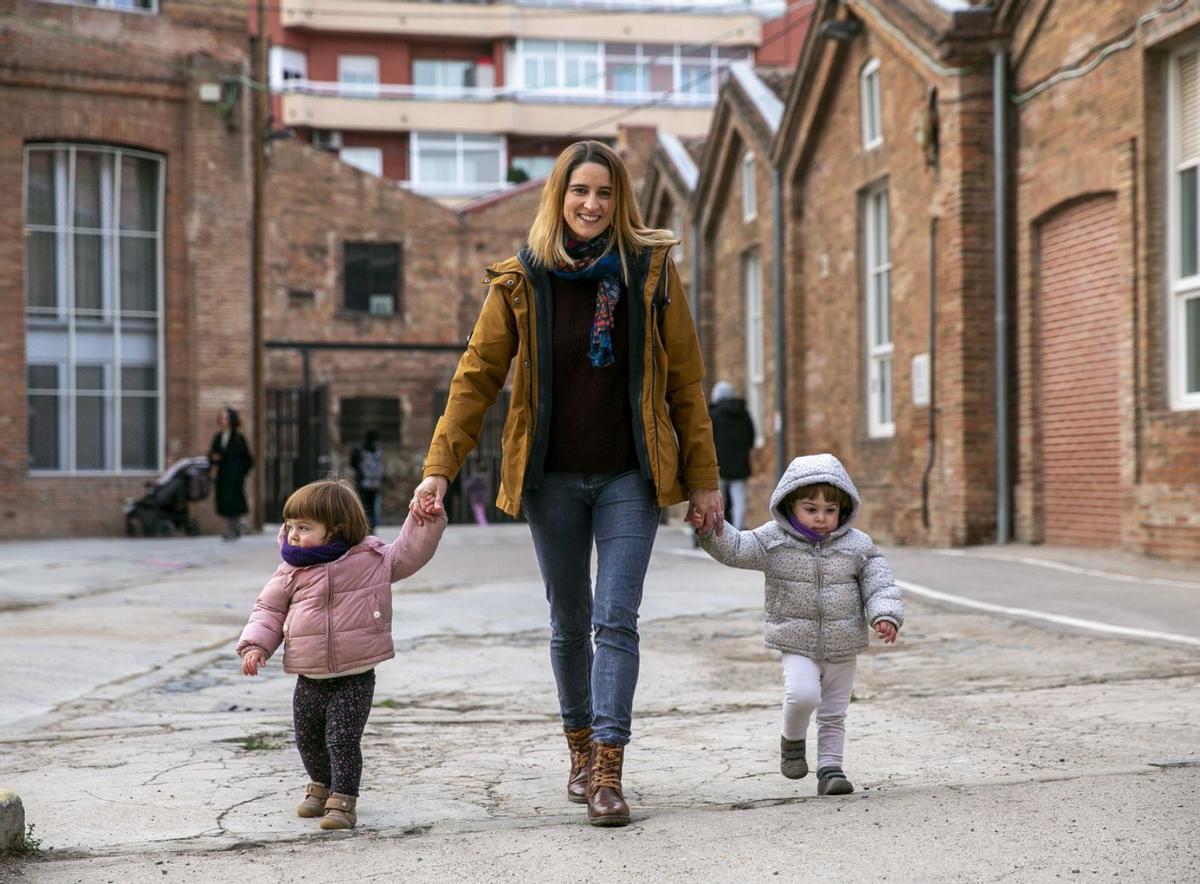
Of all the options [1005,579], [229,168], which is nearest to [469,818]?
[1005,579]

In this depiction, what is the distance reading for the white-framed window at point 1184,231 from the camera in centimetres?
1261

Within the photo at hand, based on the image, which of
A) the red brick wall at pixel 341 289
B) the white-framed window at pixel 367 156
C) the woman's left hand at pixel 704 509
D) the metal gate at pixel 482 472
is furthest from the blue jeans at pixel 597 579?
the white-framed window at pixel 367 156

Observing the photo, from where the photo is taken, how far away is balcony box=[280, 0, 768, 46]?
5009 centimetres

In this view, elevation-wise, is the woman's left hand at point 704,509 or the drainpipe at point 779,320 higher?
the drainpipe at point 779,320

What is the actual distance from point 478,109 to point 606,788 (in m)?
47.9

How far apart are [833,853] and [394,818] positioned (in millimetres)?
1320

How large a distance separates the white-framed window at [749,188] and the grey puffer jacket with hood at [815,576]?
779 inches

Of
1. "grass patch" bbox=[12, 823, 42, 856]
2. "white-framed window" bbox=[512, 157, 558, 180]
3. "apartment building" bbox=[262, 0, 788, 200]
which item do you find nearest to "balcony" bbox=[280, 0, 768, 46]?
"apartment building" bbox=[262, 0, 788, 200]

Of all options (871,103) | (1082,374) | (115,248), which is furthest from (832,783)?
(115,248)

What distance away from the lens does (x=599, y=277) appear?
4707 mm

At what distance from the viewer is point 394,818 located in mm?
4574

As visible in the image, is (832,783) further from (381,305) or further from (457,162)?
(457,162)

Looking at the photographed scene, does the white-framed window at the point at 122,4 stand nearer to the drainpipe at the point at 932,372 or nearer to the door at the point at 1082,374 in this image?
the drainpipe at the point at 932,372

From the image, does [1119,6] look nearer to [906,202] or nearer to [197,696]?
[906,202]
